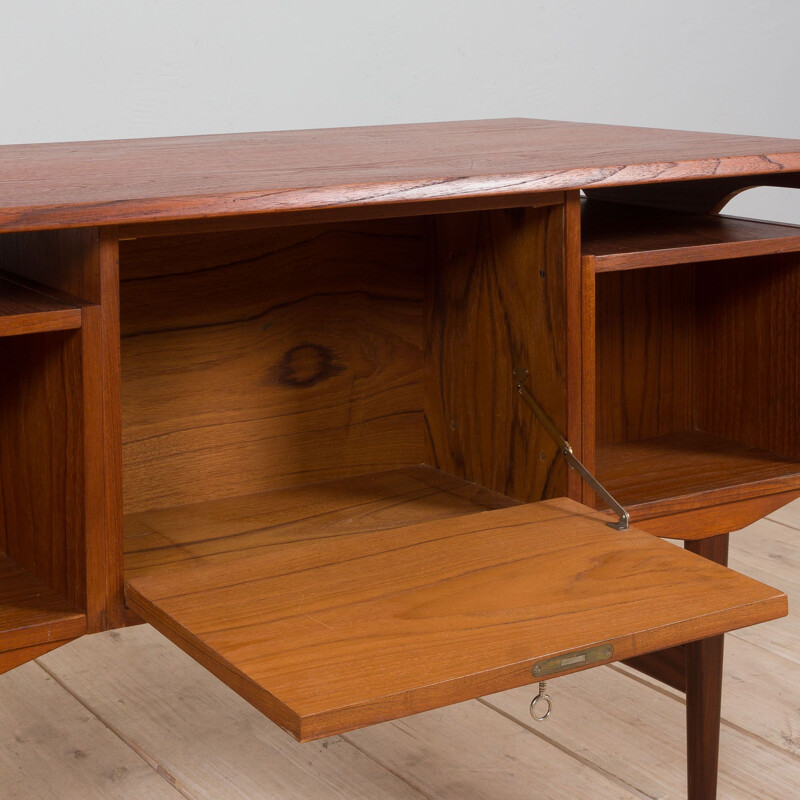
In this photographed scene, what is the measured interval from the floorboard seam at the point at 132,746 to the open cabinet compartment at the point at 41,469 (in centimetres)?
72

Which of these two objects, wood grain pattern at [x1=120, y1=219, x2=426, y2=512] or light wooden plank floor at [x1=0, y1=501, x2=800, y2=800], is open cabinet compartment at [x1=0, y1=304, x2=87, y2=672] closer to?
wood grain pattern at [x1=120, y1=219, x2=426, y2=512]

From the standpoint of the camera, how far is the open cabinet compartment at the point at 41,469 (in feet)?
3.14

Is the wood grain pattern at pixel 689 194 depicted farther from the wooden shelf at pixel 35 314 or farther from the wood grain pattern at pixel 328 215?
the wooden shelf at pixel 35 314

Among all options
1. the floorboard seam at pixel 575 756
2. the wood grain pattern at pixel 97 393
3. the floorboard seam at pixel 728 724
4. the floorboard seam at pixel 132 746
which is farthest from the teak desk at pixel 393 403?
the floorboard seam at pixel 132 746

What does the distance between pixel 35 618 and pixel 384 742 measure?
94cm

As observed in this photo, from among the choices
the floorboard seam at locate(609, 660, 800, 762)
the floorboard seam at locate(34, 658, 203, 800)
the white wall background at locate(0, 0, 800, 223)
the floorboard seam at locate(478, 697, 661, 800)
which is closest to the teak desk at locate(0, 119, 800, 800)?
the floorboard seam at locate(478, 697, 661, 800)

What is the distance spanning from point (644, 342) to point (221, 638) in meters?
0.89

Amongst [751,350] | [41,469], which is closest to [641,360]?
[751,350]

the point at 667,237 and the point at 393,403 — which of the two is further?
the point at 393,403

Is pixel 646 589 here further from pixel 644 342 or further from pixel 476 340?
pixel 644 342

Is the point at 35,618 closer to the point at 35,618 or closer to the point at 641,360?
the point at 35,618

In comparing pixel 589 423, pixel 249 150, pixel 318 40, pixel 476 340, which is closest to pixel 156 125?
pixel 318 40

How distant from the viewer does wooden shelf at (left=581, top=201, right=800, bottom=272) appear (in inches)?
47.3

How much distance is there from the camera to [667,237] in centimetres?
133
